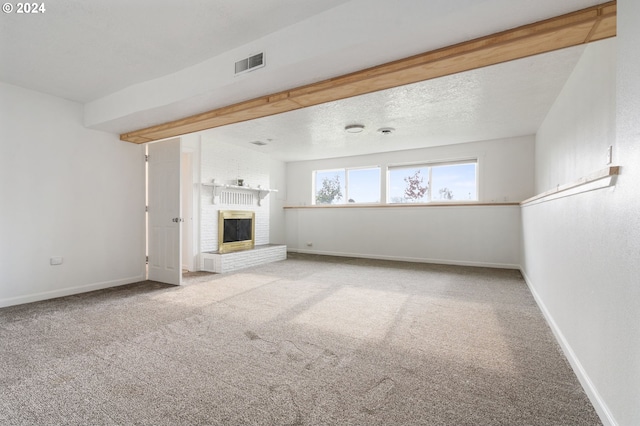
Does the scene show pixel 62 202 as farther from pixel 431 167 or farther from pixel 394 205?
pixel 431 167

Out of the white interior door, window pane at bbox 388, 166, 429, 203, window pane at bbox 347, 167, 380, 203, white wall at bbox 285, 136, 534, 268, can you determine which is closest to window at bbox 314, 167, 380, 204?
window pane at bbox 347, 167, 380, 203

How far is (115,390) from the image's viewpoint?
5.48 feet

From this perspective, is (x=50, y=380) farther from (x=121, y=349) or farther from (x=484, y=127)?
(x=484, y=127)

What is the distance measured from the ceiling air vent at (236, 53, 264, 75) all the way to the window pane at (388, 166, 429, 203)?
15.8ft

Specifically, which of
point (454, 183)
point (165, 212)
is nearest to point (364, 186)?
point (454, 183)

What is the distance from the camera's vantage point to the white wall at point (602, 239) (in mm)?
1234

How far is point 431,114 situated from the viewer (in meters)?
4.27

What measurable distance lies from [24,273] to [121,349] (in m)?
2.29

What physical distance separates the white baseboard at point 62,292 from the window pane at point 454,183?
575 centimetres

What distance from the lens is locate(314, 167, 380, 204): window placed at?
7066 millimetres

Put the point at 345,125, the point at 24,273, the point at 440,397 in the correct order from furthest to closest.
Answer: the point at 345,125
the point at 24,273
the point at 440,397

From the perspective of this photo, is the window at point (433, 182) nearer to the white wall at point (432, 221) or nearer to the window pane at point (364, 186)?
the white wall at point (432, 221)

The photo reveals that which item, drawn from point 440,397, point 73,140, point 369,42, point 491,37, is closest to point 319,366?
point 440,397

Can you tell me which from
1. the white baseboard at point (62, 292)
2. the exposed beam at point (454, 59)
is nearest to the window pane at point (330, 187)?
the exposed beam at point (454, 59)
